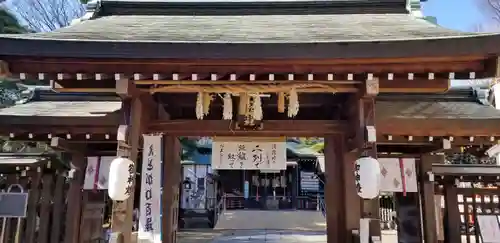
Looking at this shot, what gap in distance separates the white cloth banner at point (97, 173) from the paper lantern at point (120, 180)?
8.15 feet

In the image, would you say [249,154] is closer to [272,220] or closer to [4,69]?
[4,69]

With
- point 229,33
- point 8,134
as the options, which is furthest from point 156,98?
point 8,134

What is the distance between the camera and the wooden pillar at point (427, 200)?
7.49 meters

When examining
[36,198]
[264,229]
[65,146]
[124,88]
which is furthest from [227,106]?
[264,229]

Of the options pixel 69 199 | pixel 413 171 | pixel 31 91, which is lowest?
pixel 69 199

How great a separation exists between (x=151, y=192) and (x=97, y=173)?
2145 mm

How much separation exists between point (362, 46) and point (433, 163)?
5146 mm

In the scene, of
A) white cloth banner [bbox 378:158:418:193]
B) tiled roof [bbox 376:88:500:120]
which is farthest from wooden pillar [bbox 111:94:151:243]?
white cloth banner [bbox 378:158:418:193]

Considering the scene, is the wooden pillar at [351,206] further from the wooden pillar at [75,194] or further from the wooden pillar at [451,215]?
the wooden pillar at [75,194]

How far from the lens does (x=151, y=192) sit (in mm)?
5473

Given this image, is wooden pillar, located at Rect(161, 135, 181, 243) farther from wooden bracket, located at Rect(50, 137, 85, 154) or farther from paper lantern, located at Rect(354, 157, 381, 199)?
paper lantern, located at Rect(354, 157, 381, 199)

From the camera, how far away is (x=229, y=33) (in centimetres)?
522

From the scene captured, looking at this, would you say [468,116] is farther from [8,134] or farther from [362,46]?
[8,134]

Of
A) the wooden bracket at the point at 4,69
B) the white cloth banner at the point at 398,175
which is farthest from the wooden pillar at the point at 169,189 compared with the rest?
the white cloth banner at the point at 398,175
